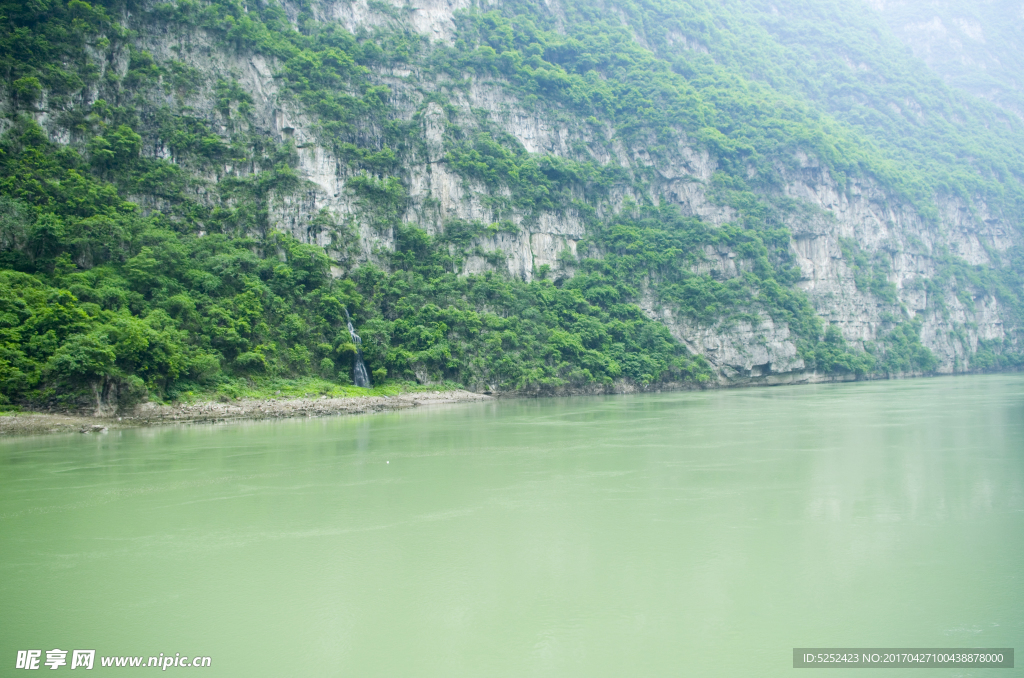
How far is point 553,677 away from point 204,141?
4875 centimetres

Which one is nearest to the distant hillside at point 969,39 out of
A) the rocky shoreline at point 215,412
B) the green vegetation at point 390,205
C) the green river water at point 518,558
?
the green vegetation at point 390,205

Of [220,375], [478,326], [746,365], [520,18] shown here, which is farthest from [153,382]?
[520,18]

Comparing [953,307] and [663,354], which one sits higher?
[953,307]

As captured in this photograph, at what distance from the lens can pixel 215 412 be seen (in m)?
28.2

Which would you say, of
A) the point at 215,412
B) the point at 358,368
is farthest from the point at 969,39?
the point at 215,412

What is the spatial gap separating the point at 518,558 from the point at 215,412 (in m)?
24.6

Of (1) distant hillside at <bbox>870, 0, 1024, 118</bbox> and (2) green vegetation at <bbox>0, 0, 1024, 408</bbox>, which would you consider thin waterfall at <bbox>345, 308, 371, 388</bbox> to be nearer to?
(2) green vegetation at <bbox>0, 0, 1024, 408</bbox>

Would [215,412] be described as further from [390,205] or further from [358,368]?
[390,205]

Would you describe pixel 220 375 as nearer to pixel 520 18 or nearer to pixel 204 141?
pixel 204 141

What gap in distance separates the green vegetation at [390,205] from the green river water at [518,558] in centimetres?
1750

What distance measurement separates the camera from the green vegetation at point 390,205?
32.1 m

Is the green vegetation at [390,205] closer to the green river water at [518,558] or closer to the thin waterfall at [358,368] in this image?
the thin waterfall at [358,368]

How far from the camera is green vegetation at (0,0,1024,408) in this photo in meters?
32.1

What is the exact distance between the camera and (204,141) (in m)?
44.2
